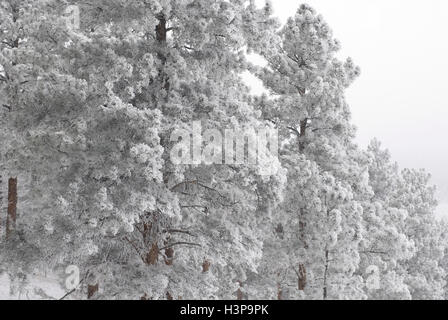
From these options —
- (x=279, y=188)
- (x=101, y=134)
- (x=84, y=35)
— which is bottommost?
(x=279, y=188)

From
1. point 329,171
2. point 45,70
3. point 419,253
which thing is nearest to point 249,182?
point 45,70

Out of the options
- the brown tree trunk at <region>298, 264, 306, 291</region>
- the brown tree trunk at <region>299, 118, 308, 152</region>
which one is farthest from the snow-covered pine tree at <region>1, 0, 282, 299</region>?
the brown tree trunk at <region>298, 264, 306, 291</region>

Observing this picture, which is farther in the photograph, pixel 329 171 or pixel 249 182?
Answer: pixel 329 171

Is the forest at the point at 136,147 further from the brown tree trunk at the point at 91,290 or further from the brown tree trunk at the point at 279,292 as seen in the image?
the brown tree trunk at the point at 279,292

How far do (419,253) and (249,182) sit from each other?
56.7 ft

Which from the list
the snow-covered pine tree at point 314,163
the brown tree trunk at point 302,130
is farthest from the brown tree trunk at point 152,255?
the brown tree trunk at point 302,130

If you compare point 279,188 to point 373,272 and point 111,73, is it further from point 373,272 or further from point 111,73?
point 373,272

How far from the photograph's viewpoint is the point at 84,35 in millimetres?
8547
